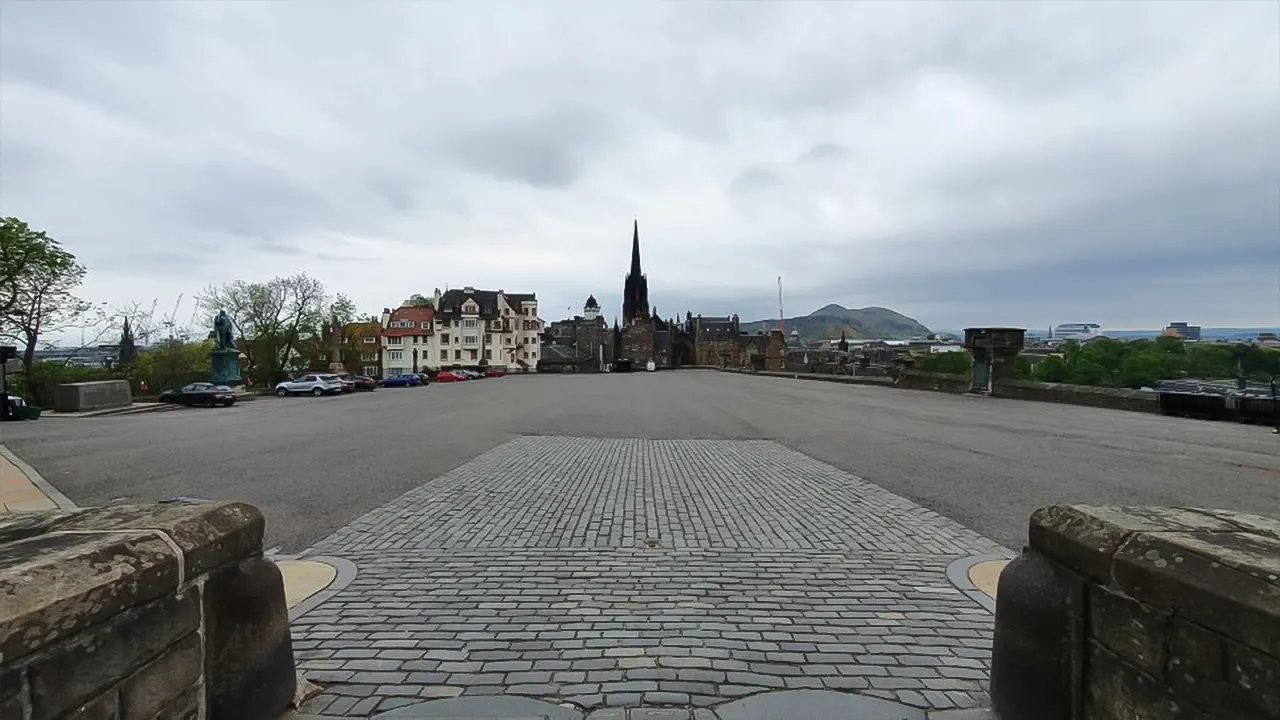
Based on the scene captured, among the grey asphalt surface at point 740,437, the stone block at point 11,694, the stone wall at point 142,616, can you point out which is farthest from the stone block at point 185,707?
the grey asphalt surface at point 740,437

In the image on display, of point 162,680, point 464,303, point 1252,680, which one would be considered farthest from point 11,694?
point 464,303

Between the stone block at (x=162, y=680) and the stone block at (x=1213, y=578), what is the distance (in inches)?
141

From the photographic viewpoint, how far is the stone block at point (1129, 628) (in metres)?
2.17

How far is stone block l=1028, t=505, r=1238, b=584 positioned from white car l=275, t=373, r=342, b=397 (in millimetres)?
44074

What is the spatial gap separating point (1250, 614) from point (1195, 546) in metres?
0.34

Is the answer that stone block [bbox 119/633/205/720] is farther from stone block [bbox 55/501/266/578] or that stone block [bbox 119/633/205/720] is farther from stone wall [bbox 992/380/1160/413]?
stone wall [bbox 992/380/1160/413]

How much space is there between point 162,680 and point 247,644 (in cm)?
49

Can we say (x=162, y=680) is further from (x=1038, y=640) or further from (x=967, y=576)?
(x=967, y=576)

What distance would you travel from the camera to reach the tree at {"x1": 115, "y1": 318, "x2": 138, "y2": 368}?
144 ft

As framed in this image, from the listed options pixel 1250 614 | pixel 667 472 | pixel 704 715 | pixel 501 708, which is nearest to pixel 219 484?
pixel 667 472

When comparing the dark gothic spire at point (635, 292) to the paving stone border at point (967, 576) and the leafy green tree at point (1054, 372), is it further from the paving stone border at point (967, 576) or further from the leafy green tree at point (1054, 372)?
the paving stone border at point (967, 576)

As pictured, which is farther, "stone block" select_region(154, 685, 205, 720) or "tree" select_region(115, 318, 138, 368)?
"tree" select_region(115, 318, 138, 368)

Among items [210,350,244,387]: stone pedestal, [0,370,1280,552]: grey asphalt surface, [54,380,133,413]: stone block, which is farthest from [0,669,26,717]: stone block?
[210,350,244,387]: stone pedestal

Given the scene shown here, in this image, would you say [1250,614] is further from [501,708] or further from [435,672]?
[435,672]
